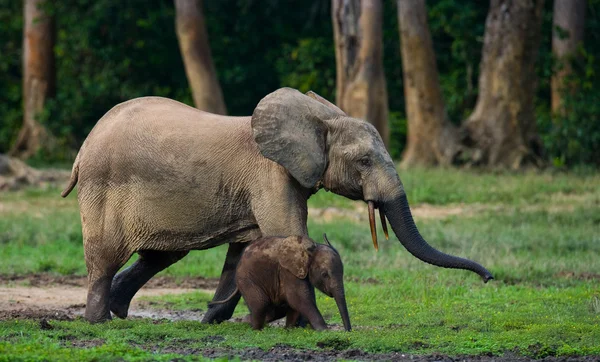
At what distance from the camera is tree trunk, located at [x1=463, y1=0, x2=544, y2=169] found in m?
21.5

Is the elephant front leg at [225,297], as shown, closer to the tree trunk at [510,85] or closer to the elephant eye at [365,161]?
the elephant eye at [365,161]

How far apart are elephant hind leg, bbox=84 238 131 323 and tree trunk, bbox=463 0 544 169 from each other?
13284 millimetres

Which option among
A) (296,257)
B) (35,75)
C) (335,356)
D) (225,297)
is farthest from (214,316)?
(35,75)

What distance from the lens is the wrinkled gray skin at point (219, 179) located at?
8523 mm

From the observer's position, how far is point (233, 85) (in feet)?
94.1

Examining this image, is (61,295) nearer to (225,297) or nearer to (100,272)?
(100,272)

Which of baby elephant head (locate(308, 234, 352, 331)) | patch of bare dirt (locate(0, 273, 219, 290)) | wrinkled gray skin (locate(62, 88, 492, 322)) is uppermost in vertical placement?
wrinkled gray skin (locate(62, 88, 492, 322))

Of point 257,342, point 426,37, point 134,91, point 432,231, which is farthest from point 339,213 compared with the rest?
point 134,91

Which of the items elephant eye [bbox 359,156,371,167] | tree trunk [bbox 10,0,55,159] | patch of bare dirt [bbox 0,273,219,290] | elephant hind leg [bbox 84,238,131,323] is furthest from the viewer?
tree trunk [bbox 10,0,55,159]

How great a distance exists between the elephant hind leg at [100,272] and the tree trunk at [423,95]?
1332 cm

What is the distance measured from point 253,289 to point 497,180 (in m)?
11.5

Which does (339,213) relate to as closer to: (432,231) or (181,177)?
(432,231)

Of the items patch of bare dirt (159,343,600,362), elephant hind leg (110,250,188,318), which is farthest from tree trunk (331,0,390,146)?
patch of bare dirt (159,343,600,362)

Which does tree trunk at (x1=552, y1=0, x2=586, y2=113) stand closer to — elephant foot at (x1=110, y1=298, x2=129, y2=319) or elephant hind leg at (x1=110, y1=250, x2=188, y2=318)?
elephant hind leg at (x1=110, y1=250, x2=188, y2=318)
